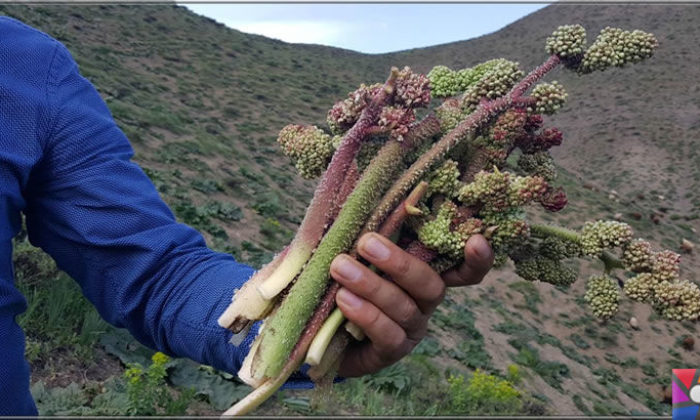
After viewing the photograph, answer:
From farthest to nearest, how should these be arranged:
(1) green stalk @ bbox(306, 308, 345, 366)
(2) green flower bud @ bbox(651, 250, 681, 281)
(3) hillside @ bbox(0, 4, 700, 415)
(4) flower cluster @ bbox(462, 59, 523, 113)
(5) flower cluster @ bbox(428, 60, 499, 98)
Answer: (3) hillside @ bbox(0, 4, 700, 415) → (5) flower cluster @ bbox(428, 60, 499, 98) → (4) flower cluster @ bbox(462, 59, 523, 113) → (2) green flower bud @ bbox(651, 250, 681, 281) → (1) green stalk @ bbox(306, 308, 345, 366)

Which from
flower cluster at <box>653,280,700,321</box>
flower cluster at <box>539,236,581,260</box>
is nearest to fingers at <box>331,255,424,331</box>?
flower cluster at <box>539,236,581,260</box>

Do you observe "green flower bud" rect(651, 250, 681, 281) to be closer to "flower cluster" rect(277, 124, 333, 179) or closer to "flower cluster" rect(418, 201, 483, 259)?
"flower cluster" rect(418, 201, 483, 259)

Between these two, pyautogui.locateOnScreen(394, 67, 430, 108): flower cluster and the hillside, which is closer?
pyautogui.locateOnScreen(394, 67, 430, 108): flower cluster

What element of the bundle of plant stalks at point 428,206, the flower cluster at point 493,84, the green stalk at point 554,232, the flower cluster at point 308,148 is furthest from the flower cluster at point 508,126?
the flower cluster at point 308,148

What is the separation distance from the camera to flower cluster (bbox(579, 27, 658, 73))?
1.83m

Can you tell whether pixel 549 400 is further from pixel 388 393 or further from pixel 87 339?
pixel 87 339

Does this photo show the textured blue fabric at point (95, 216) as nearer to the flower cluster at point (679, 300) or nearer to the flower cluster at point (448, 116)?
the flower cluster at point (448, 116)

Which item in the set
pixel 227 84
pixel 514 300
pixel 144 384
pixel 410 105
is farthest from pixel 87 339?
pixel 227 84

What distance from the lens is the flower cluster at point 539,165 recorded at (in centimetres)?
205

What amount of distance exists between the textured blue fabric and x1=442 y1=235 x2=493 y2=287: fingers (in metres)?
0.81

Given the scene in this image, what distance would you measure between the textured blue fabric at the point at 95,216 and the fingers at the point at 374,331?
1.58 ft

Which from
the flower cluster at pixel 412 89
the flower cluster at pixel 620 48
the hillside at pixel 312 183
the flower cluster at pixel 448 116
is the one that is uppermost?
the flower cluster at pixel 620 48

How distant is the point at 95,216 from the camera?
2.12 meters

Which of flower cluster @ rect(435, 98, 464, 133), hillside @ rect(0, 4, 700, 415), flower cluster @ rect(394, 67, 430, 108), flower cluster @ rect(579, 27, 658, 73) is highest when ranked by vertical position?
flower cluster @ rect(579, 27, 658, 73)
